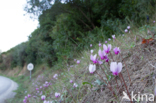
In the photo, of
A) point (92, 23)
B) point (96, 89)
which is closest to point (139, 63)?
point (96, 89)

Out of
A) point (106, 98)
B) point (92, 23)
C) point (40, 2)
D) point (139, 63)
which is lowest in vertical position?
point (106, 98)

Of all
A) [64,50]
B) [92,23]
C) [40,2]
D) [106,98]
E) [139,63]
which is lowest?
[106,98]

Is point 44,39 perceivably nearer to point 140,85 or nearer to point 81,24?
point 81,24

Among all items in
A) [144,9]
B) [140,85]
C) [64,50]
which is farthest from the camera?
[64,50]

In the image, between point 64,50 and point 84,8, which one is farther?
point 84,8

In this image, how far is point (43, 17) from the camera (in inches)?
221

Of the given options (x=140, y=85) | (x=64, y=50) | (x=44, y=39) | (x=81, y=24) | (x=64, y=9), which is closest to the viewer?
(x=140, y=85)

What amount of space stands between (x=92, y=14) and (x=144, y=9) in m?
2.31

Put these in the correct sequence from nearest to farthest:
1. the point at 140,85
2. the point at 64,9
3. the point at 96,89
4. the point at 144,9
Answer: the point at 140,85
the point at 96,89
the point at 144,9
the point at 64,9

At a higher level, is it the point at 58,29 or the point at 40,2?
the point at 40,2

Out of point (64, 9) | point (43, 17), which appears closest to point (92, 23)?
point (64, 9)

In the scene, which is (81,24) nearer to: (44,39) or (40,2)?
(40,2)

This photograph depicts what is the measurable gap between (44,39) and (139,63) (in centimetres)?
848

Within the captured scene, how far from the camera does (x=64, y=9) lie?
5.30 metres
